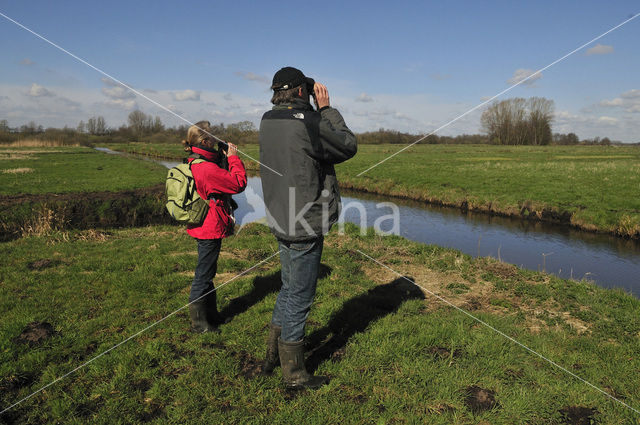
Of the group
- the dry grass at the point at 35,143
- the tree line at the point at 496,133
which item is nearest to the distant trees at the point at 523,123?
the tree line at the point at 496,133

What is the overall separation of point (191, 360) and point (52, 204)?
14.7m

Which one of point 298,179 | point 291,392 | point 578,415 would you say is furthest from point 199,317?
point 578,415

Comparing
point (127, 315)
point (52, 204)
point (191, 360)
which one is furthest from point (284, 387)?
point (52, 204)

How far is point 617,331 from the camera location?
16.3 ft

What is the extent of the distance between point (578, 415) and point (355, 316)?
105 inches

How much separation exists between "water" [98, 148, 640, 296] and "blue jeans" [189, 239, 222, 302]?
319 inches

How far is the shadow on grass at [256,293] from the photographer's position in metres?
5.44

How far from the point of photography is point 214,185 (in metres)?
4.26

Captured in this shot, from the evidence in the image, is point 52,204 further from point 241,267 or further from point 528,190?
point 528,190

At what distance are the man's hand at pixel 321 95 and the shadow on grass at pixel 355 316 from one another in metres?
2.70

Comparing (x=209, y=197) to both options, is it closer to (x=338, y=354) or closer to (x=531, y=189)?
(x=338, y=354)

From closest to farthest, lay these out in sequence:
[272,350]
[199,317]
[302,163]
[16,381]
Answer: [302,163], [16,381], [272,350], [199,317]

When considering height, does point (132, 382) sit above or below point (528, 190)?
below

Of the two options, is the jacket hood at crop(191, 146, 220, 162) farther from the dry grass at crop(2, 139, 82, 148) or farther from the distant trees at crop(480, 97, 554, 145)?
the dry grass at crop(2, 139, 82, 148)
